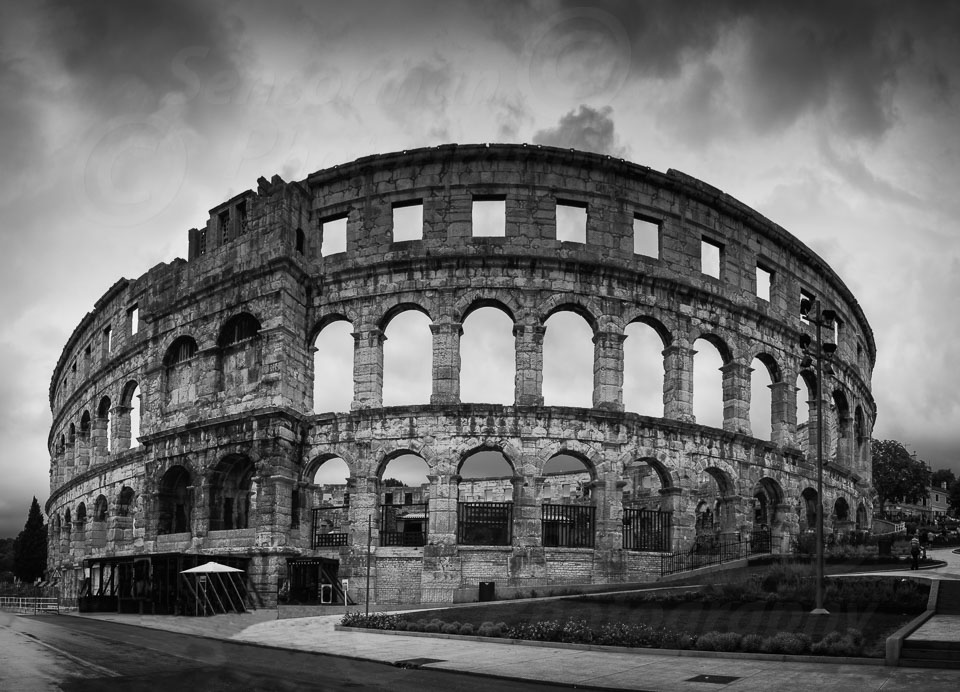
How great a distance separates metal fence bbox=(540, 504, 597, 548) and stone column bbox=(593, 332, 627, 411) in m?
4.24

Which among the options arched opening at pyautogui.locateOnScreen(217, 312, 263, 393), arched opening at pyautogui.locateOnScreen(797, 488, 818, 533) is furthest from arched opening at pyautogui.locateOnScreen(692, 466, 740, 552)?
arched opening at pyautogui.locateOnScreen(217, 312, 263, 393)

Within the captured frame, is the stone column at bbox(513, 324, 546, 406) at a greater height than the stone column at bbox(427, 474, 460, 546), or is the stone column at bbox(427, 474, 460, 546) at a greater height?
the stone column at bbox(513, 324, 546, 406)

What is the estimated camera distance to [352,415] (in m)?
35.6

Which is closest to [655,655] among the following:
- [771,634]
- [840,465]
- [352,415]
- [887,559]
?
[771,634]

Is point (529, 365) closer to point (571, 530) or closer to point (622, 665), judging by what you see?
point (571, 530)

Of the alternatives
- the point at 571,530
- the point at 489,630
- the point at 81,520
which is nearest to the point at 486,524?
the point at 571,530

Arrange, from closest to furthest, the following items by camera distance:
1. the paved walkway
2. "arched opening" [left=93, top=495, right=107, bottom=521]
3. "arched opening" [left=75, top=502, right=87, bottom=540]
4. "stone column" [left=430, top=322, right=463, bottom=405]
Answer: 1. the paved walkway
2. "stone column" [left=430, top=322, right=463, bottom=405]
3. "arched opening" [left=93, top=495, right=107, bottom=521]
4. "arched opening" [left=75, top=502, right=87, bottom=540]

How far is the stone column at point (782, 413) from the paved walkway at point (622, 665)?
75.7 ft

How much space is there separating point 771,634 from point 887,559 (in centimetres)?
1579

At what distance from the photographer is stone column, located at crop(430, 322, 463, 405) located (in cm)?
3531

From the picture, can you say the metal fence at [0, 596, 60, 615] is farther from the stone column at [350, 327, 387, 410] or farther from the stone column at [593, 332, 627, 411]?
the stone column at [593, 332, 627, 411]

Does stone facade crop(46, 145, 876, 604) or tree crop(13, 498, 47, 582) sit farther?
tree crop(13, 498, 47, 582)

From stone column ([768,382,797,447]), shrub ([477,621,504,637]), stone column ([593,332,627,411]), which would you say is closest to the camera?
shrub ([477,621,504,637])

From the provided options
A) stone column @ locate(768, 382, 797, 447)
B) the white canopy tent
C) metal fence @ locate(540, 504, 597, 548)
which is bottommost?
the white canopy tent
